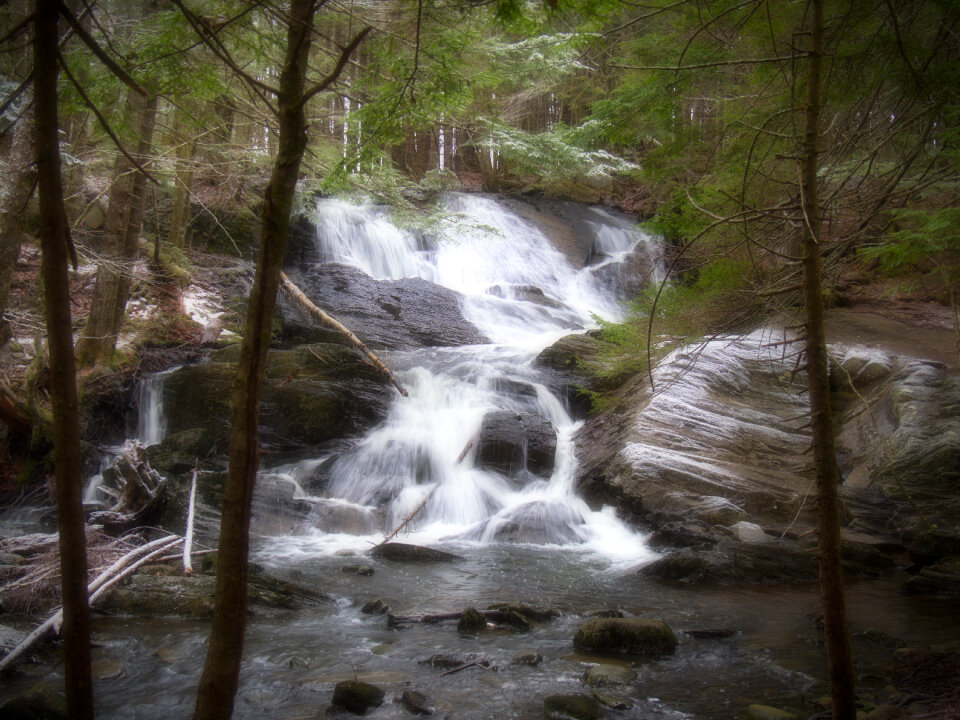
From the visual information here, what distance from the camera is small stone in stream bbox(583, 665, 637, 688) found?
4.92 meters

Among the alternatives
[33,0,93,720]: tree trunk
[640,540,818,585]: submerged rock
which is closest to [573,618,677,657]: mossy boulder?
[640,540,818,585]: submerged rock

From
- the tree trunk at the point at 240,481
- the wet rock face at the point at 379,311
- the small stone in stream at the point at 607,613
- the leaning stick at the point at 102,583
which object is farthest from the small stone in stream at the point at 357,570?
the wet rock face at the point at 379,311

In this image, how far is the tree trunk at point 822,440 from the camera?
10.5 ft

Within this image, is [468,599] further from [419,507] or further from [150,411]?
[150,411]

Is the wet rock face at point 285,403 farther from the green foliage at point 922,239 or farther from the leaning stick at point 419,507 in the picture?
the green foliage at point 922,239

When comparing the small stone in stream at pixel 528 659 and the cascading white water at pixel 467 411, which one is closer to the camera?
the small stone in stream at pixel 528 659

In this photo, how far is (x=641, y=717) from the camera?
4.47 meters

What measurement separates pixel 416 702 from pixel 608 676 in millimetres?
1423

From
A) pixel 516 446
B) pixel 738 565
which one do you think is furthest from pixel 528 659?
pixel 516 446

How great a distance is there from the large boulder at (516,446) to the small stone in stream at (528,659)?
19.8 ft

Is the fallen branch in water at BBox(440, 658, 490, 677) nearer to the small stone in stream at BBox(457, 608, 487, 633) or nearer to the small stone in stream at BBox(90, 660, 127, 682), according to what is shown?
the small stone in stream at BBox(457, 608, 487, 633)

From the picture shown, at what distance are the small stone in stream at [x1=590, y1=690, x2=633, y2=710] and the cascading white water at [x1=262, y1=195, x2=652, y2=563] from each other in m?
4.06

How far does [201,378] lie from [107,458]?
2110 millimetres

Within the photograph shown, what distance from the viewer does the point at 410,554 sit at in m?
8.67
